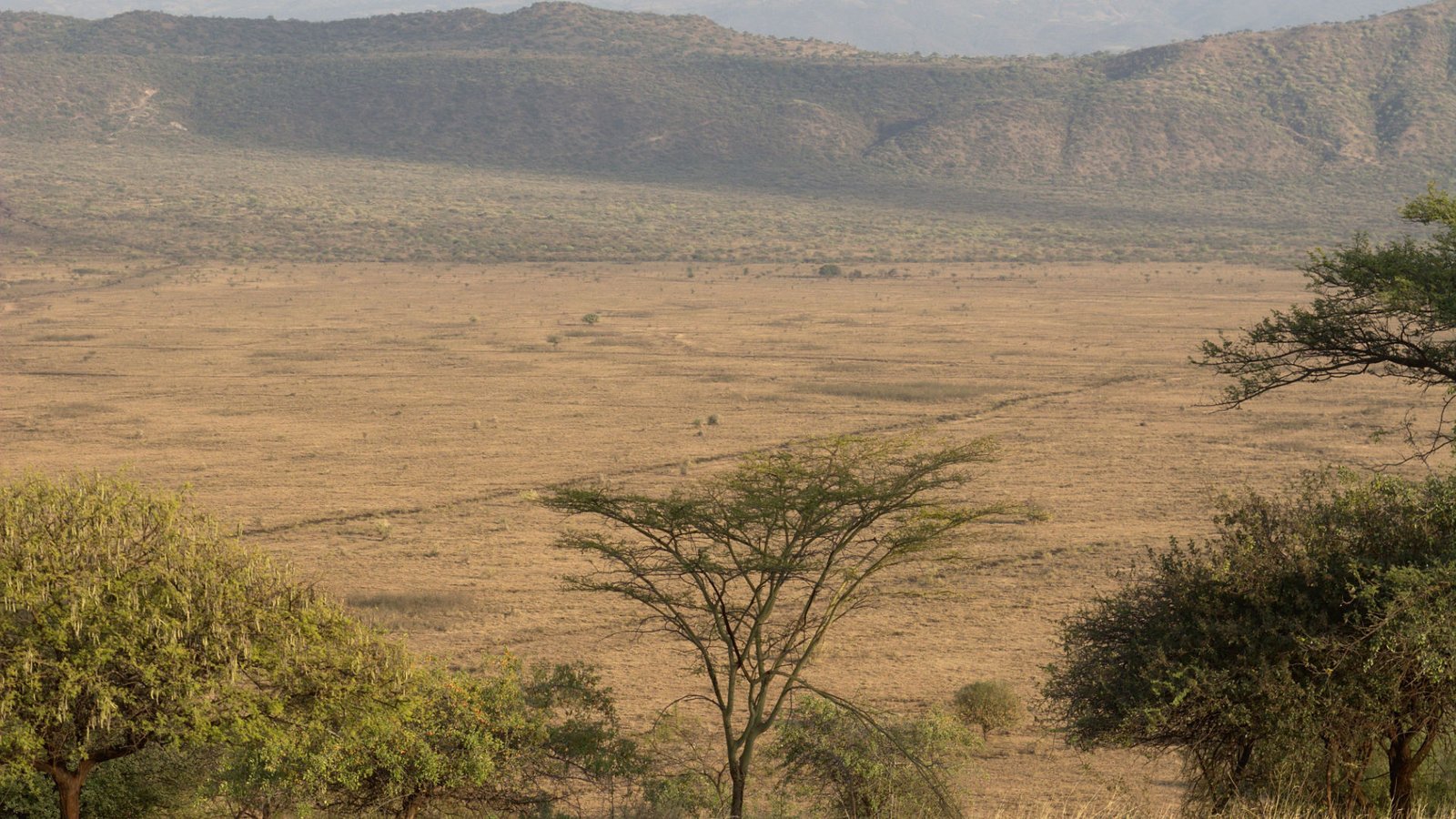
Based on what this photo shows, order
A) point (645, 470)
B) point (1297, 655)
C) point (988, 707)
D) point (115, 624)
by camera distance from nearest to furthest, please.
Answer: point (115, 624)
point (1297, 655)
point (988, 707)
point (645, 470)

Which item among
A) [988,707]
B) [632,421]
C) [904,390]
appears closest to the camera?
[988,707]

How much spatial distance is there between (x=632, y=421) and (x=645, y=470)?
7952 millimetres

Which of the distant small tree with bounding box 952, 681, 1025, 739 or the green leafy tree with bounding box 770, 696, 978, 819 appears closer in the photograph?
the green leafy tree with bounding box 770, 696, 978, 819

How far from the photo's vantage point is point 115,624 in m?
12.3

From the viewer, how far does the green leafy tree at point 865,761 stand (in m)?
15.6

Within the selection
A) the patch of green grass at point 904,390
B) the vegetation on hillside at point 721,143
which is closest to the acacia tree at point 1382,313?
the patch of green grass at point 904,390

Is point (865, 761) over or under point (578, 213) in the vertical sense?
under

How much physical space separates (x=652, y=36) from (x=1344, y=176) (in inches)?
3654

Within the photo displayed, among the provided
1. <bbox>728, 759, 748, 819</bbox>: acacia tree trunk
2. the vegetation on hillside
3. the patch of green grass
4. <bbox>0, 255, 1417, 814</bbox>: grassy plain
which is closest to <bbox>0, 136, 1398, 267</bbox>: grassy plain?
the vegetation on hillside

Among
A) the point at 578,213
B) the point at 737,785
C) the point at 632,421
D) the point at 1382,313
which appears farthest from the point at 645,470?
the point at 578,213

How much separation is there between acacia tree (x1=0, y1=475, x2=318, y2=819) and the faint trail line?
1251 centimetres

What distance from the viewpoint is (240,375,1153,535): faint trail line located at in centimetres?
3136

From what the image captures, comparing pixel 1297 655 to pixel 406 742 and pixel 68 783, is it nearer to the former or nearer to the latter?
pixel 406 742

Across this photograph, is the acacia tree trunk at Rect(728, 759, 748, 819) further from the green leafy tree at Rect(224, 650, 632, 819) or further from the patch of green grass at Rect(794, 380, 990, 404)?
the patch of green grass at Rect(794, 380, 990, 404)
